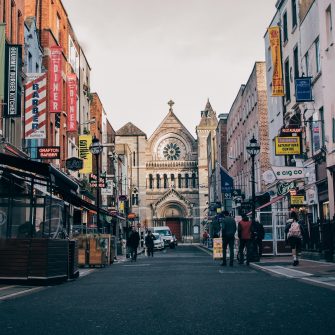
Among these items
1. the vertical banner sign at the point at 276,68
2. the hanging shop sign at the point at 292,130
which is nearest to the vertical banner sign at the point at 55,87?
the vertical banner sign at the point at 276,68

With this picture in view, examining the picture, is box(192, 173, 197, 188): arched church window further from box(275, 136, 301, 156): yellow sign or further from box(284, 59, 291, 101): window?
box(275, 136, 301, 156): yellow sign

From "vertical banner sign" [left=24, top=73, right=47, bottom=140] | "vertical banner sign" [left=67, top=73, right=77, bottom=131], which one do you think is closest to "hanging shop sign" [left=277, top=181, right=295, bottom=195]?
"vertical banner sign" [left=24, top=73, right=47, bottom=140]

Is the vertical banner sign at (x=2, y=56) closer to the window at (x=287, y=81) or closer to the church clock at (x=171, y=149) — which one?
the window at (x=287, y=81)

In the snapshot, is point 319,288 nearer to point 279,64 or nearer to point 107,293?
point 107,293

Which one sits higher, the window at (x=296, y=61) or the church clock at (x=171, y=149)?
the church clock at (x=171, y=149)

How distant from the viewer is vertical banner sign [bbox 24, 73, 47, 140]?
25969 mm

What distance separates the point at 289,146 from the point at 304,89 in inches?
103

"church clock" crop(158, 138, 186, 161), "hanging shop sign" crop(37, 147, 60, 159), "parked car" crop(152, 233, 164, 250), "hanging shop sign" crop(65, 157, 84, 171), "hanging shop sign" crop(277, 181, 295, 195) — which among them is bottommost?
"parked car" crop(152, 233, 164, 250)

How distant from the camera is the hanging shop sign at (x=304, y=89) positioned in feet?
85.9

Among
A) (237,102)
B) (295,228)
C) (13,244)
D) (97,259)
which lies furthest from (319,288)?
(237,102)

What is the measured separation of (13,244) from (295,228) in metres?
11.0

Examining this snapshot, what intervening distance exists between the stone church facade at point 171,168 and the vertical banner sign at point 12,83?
65.6m

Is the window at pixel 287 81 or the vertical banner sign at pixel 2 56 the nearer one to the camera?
the vertical banner sign at pixel 2 56

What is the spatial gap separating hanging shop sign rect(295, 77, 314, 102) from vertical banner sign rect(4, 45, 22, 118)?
37.6 ft
